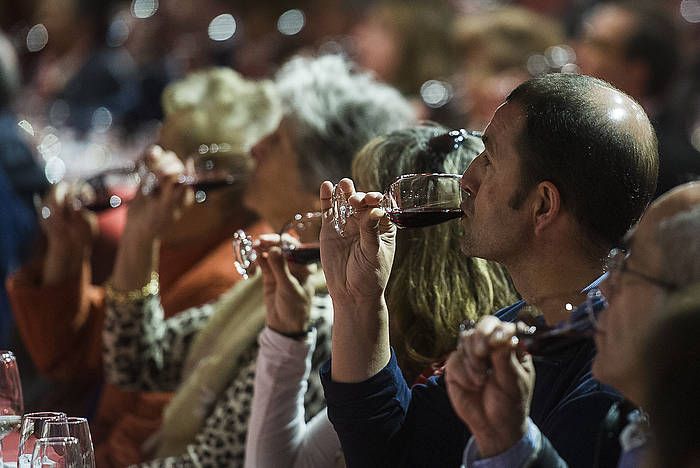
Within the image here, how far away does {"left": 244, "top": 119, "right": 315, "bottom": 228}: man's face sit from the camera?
286 centimetres

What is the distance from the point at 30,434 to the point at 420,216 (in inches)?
29.3

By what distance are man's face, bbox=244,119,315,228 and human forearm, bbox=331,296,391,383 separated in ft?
2.99

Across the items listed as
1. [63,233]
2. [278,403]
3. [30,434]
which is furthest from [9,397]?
[63,233]

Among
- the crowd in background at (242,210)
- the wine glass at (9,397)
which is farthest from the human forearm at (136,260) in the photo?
the wine glass at (9,397)

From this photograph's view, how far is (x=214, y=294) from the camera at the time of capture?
10.8 feet

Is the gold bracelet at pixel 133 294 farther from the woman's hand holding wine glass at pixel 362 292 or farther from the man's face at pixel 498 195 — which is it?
the man's face at pixel 498 195

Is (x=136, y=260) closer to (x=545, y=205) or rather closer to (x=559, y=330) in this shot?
(x=545, y=205)

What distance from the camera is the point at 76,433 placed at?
1.83m

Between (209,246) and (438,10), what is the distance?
310cm

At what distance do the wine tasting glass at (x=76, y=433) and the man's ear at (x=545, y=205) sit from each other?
0.80 meters

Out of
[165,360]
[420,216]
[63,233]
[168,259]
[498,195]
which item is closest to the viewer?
[498,195]

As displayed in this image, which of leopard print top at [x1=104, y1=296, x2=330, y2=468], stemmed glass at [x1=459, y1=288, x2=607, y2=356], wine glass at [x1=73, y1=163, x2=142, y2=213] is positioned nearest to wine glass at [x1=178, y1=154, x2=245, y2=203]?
wine glass at [x1=73, y1=163, x2=142, y2=213]

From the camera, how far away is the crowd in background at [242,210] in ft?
7.55

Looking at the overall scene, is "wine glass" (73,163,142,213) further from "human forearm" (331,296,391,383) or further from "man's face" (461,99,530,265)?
"man's face" (461,99,530,265)
